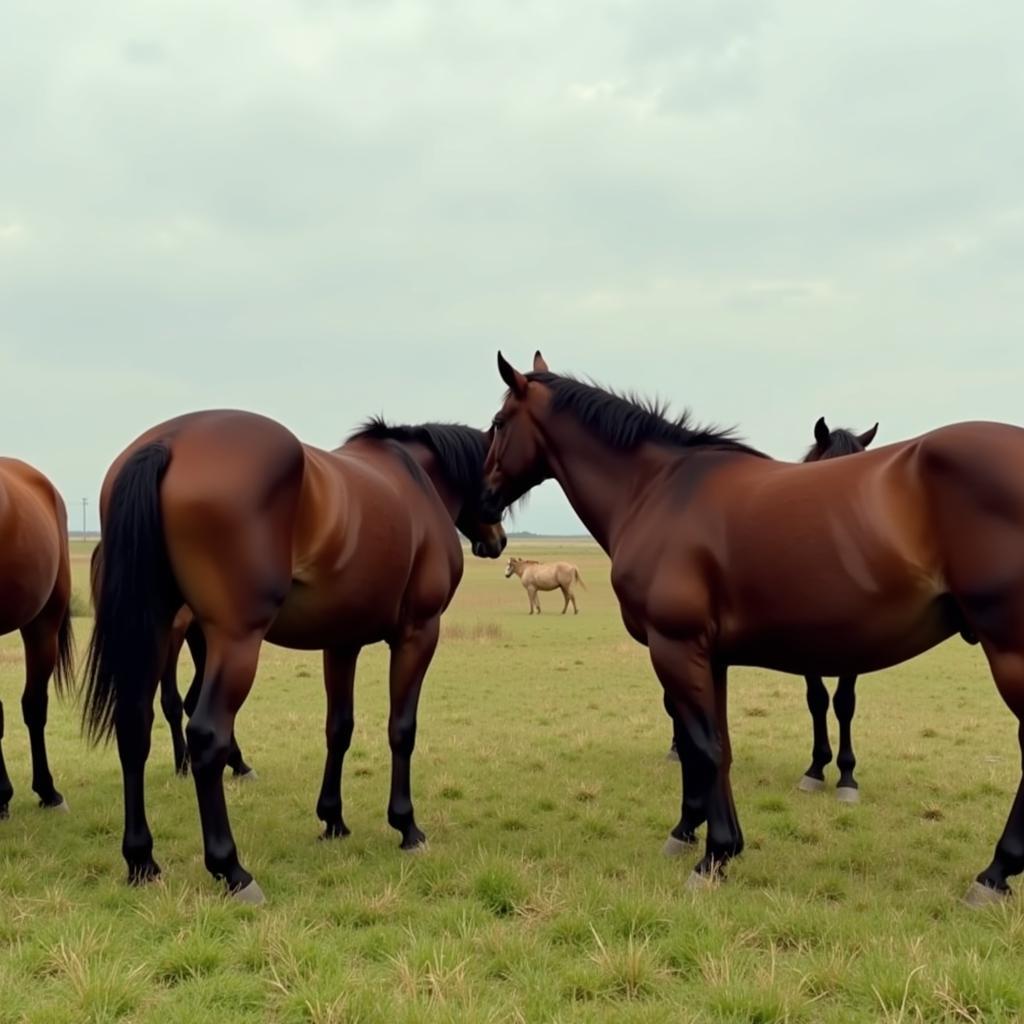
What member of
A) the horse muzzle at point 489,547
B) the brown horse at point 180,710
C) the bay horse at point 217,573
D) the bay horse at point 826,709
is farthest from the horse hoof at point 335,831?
the bay horse at point 826,709

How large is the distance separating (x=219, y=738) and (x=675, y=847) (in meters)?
2.84

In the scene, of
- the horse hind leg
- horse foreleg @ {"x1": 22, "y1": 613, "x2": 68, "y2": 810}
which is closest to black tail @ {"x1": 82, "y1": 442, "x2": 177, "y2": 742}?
horse foreleg @ {"x1": 22, "y1": 613, "x2": 68, "y2": 810}

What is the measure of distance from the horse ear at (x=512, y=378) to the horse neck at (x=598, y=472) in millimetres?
297

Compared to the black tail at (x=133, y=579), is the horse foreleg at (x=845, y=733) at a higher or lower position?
lower

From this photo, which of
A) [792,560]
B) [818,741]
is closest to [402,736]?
[792,560]

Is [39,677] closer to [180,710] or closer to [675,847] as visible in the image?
[180,710]

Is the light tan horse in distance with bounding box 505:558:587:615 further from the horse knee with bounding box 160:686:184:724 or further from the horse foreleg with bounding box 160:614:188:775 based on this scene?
the horse knee with bounding box 160:686:184:724

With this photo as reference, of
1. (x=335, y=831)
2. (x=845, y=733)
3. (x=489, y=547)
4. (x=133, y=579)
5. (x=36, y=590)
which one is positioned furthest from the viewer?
(x=489, y=547)

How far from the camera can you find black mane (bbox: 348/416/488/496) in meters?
6.46

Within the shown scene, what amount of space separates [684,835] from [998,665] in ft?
7.18

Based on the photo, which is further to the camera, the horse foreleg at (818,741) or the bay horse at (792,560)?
the horse foreleg at (818,741)

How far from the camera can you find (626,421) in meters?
5.33

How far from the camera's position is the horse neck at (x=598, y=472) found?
5.27 m

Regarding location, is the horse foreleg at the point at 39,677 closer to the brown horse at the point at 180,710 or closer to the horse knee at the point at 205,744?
the brown horse at the point at 180,710
